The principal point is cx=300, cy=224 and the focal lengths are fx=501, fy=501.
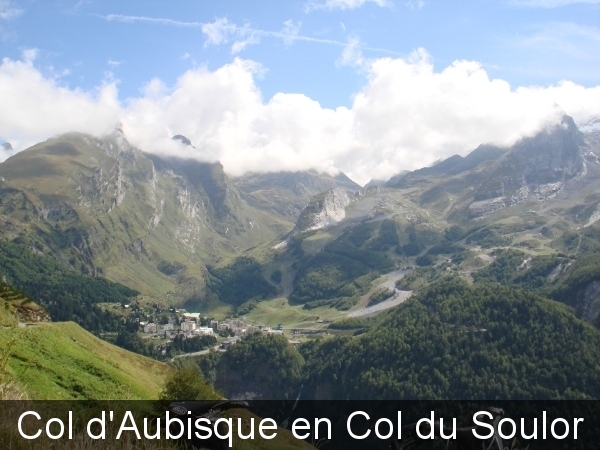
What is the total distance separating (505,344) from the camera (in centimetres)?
18562

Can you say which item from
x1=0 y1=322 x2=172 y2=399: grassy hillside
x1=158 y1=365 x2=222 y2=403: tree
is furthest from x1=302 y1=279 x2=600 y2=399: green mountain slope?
x1=158 y1=365 x2=222 y2=403: tree

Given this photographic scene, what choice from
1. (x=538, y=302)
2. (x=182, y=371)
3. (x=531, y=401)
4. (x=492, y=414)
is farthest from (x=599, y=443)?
(x=492, y=414)

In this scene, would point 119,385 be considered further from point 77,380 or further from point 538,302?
point 538,302

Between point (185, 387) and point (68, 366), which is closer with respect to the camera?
point (185, 387)

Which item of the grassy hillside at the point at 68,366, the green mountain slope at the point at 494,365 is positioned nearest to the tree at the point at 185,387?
the grassy hillside at the point at 68,366

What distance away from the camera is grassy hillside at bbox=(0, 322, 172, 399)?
3197 centimetres

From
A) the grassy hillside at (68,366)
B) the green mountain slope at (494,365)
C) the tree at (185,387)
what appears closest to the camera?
the grassy hillside at (68,366)

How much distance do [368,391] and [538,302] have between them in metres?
78.2

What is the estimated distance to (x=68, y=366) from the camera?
1517 inches

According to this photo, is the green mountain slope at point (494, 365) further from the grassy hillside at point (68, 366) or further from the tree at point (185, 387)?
the tree at point (185, 387)

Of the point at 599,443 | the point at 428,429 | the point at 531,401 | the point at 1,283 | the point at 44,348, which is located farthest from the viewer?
the point at 531,401

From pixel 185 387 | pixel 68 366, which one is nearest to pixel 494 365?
pixel 185 387

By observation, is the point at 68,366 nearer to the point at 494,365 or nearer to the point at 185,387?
the point at 185,387

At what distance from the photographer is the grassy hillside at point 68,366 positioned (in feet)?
105
